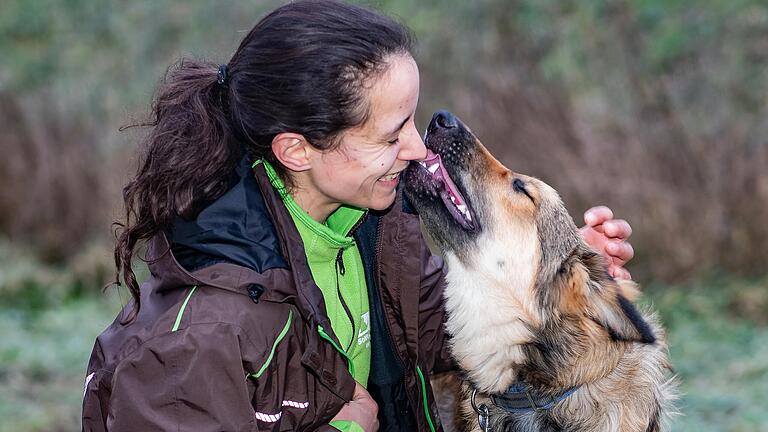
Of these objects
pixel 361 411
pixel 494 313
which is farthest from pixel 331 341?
pixel 494 313

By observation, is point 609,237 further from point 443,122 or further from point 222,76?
point 222,76

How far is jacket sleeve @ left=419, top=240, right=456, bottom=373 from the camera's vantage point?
371 cm

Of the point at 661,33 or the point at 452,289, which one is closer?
the point at 452,289

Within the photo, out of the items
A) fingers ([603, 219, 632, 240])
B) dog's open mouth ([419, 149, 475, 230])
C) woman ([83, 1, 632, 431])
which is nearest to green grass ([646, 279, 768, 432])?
fingers ([603, 219, 632, 240])

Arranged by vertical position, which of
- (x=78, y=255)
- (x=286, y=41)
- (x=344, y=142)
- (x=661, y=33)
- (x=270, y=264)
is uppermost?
(x=286, y=41)

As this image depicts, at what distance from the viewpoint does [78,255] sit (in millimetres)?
9344

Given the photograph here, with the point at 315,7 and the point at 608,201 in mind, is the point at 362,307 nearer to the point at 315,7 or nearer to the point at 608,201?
the point at 315,7

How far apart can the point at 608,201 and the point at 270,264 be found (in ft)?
18.8

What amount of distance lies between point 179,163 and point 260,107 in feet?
0.97

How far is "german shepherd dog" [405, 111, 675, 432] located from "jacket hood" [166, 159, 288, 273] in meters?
0.88

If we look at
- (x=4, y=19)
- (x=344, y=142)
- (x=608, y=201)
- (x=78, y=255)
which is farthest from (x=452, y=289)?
(x=4, y=19)

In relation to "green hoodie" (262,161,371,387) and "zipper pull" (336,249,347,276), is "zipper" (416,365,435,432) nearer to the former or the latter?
"green hoodie" (262,161,371,387)

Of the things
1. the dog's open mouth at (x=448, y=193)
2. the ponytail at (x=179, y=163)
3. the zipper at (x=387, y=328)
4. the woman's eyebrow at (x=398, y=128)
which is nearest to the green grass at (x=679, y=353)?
the dog's open mouth at (x=448, y=193)

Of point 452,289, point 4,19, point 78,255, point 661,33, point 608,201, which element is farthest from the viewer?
point 4,19
